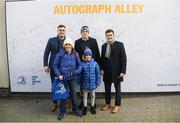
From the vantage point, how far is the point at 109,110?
26.4 feet

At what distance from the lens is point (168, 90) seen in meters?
8.91

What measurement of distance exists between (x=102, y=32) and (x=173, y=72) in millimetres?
1987

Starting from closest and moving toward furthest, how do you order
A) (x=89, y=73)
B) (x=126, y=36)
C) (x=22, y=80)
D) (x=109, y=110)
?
(x=89, y=73), (x=109, y=110), (x=126, y=36), (x=22, y=80)

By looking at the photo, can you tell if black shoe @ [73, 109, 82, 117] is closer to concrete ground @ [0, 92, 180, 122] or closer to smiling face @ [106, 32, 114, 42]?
concrete ground @ [0, 92, 180, 122]

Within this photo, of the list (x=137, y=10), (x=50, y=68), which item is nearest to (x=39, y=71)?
(x=50, y=68)

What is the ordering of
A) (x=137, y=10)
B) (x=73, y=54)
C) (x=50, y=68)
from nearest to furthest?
(x=73, y=54)
(x=50, y=68)
(x=137, y=10)

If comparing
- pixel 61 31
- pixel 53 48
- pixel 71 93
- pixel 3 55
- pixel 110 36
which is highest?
pixel 61 31

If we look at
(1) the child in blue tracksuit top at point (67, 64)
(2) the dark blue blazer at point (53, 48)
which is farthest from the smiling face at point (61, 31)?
(1) the child in blue tracksuit top at point (67, 64)

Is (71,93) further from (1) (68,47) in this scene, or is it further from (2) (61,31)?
(2) (61,31)

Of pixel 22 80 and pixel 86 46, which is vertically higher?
pixel 86 46

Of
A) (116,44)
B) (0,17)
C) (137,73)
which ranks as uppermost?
(0,17)

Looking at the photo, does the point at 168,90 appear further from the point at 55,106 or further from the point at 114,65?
the point at 55,106

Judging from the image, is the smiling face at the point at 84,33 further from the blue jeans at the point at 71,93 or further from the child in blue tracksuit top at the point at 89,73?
the blue jeans at the point at 71,93

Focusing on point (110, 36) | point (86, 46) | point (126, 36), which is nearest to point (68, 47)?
point (86, 46)
